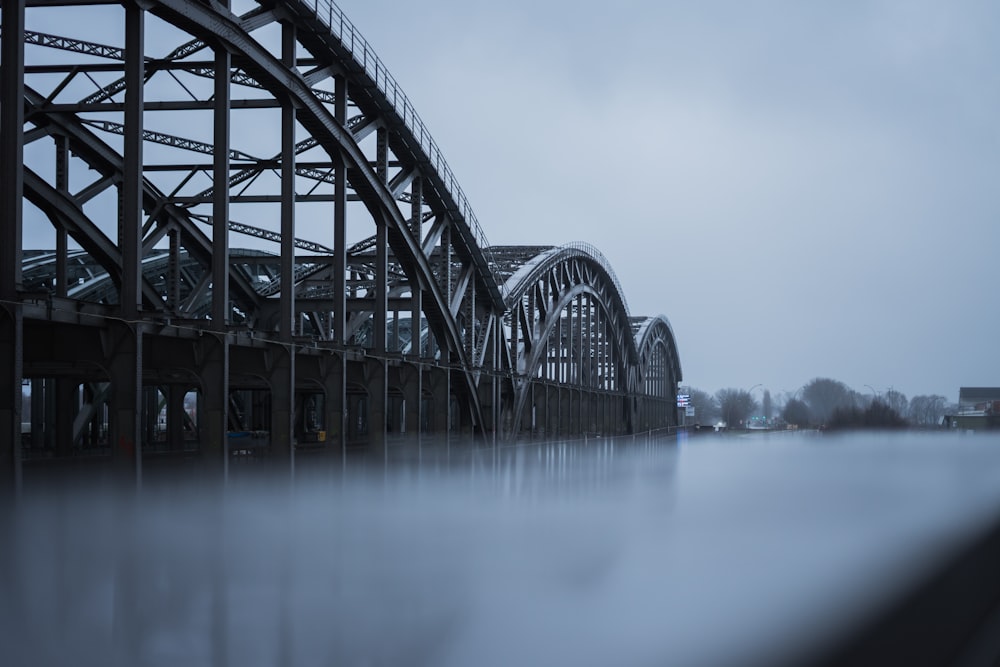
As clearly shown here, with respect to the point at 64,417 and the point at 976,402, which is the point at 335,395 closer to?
the point at 64,417

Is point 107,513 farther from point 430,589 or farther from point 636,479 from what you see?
point 636,479

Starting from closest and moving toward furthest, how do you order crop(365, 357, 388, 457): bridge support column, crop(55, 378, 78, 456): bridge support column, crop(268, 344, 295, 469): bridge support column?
crop(268, 344, 295, 469): bridge support column → crop(55, 378, 78, 456): bridge support column → crop(365, 357, 388, 457): bridge support column

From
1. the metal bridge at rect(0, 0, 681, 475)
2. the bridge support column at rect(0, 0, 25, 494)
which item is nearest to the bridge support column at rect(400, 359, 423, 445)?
the metal bridge at rect(0, 0, 681, 475)

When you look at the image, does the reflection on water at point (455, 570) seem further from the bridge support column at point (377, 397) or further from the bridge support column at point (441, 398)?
the bridge support column at point (441, 398)

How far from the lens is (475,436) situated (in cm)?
5000

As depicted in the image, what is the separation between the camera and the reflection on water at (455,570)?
6898 millimetres

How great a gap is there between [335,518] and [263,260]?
26.3 meters

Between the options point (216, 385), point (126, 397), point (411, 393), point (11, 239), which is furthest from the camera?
point (411, 393)

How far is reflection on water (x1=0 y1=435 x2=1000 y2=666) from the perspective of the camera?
690 centimetres

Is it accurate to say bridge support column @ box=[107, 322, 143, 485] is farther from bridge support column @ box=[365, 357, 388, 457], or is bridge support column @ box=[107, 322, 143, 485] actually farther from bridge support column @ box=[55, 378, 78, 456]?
bridge support column @ box=[365, 357, 388, 457]

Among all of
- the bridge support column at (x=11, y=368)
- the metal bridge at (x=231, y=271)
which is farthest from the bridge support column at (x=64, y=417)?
the bridge support column at (x=11, y=368)

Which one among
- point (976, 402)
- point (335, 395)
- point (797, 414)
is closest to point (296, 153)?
point (335, 395)

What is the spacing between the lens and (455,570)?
10.1m

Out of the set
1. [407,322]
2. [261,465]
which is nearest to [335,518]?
[261,465]
